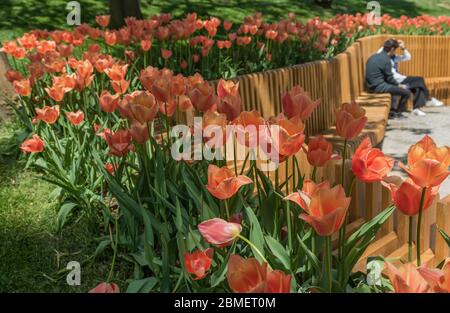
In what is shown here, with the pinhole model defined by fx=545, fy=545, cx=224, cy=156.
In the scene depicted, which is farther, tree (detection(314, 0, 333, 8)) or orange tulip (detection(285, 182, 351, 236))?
tree (detection(314, 0, 333, 8))

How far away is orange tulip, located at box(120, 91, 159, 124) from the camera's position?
2.09 meters

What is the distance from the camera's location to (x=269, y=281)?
1126 mm

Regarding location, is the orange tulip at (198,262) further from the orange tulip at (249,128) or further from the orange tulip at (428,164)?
the orange tulip at (428,164)

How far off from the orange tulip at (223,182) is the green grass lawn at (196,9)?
852 centimetres

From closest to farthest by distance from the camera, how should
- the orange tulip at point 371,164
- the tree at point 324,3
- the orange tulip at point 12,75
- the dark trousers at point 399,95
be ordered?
the orange tulip at point 371,164, the orange tulip at point 12,75, the dark trousers at point 399,95, the tree at point 324,3

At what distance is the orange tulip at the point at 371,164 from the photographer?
1508mm

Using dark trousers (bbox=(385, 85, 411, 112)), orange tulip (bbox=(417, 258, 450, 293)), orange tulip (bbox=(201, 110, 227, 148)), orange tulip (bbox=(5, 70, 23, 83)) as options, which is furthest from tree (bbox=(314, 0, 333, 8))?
orange tulip (bbox=(417, 258, 450, 293))

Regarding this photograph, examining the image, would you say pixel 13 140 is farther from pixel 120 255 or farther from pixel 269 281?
pixel 269 281

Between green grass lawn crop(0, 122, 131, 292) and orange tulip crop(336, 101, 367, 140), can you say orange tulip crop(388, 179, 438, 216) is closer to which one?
orange tulip crop(336, 101, 367, 140)

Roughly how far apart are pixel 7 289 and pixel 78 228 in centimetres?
52

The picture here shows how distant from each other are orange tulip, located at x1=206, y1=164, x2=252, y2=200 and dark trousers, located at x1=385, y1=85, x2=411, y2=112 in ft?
25.5

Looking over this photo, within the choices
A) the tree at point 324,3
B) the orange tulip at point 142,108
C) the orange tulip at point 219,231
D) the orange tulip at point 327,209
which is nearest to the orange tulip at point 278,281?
the orange tulip at point 327,209
